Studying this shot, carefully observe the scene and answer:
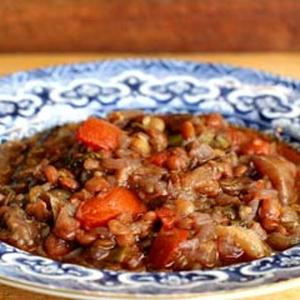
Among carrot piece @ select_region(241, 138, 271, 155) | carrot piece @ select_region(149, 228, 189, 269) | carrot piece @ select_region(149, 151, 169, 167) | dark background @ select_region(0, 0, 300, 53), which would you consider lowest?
carrot piece @ select_region(149, 228, 189, 269)

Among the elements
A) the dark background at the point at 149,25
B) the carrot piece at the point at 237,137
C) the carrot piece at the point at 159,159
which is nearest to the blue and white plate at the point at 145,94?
the carrot piece at the point at 237,137

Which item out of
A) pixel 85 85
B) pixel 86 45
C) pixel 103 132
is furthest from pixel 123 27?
pixel 103 132

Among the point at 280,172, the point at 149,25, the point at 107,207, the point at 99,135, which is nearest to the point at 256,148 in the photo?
the point at 280,172

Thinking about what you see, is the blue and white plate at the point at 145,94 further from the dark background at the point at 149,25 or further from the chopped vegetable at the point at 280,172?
the dark background at the point at 149,25

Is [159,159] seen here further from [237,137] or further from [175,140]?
[237,137]

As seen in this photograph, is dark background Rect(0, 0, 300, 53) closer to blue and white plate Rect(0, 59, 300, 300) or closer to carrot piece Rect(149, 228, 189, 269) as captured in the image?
blue and white plate Rect(0, 59, 300, 300)

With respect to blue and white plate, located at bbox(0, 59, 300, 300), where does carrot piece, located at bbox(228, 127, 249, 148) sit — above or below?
below

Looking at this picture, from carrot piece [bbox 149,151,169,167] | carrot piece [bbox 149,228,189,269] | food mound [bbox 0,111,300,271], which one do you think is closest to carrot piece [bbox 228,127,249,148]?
food mound [bbox 0,111,300,271]
